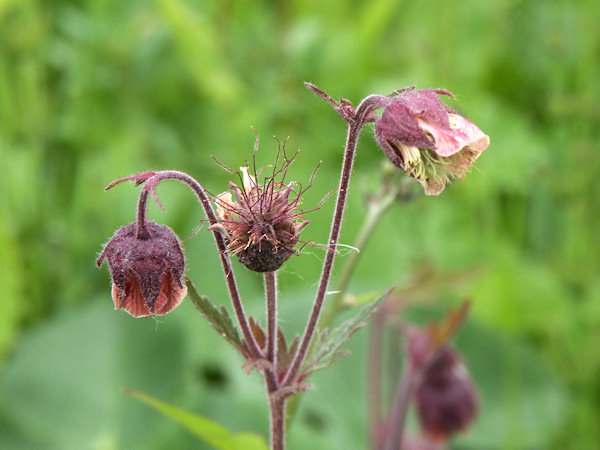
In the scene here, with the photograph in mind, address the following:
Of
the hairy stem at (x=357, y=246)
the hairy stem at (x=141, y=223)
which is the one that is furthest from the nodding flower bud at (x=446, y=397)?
the hairy stem at (x=141, y=223)

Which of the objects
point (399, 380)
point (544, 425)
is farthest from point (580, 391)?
point (399, 380)

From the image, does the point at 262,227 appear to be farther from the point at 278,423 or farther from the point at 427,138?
the point at 278,423

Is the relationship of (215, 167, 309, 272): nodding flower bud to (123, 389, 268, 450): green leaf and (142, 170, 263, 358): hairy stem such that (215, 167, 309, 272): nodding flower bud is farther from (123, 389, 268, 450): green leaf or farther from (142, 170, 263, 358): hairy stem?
(123, 389, 268, 450): green leaf

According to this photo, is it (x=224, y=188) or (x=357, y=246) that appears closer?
(x=357, y=246)

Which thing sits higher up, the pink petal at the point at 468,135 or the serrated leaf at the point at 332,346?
the pink petal at the point at 468,135

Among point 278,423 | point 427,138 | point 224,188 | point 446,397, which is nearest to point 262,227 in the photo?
point 427,138

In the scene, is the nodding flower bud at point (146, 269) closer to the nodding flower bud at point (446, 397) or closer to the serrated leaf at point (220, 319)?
the serrated leaf at point (220, 319)
